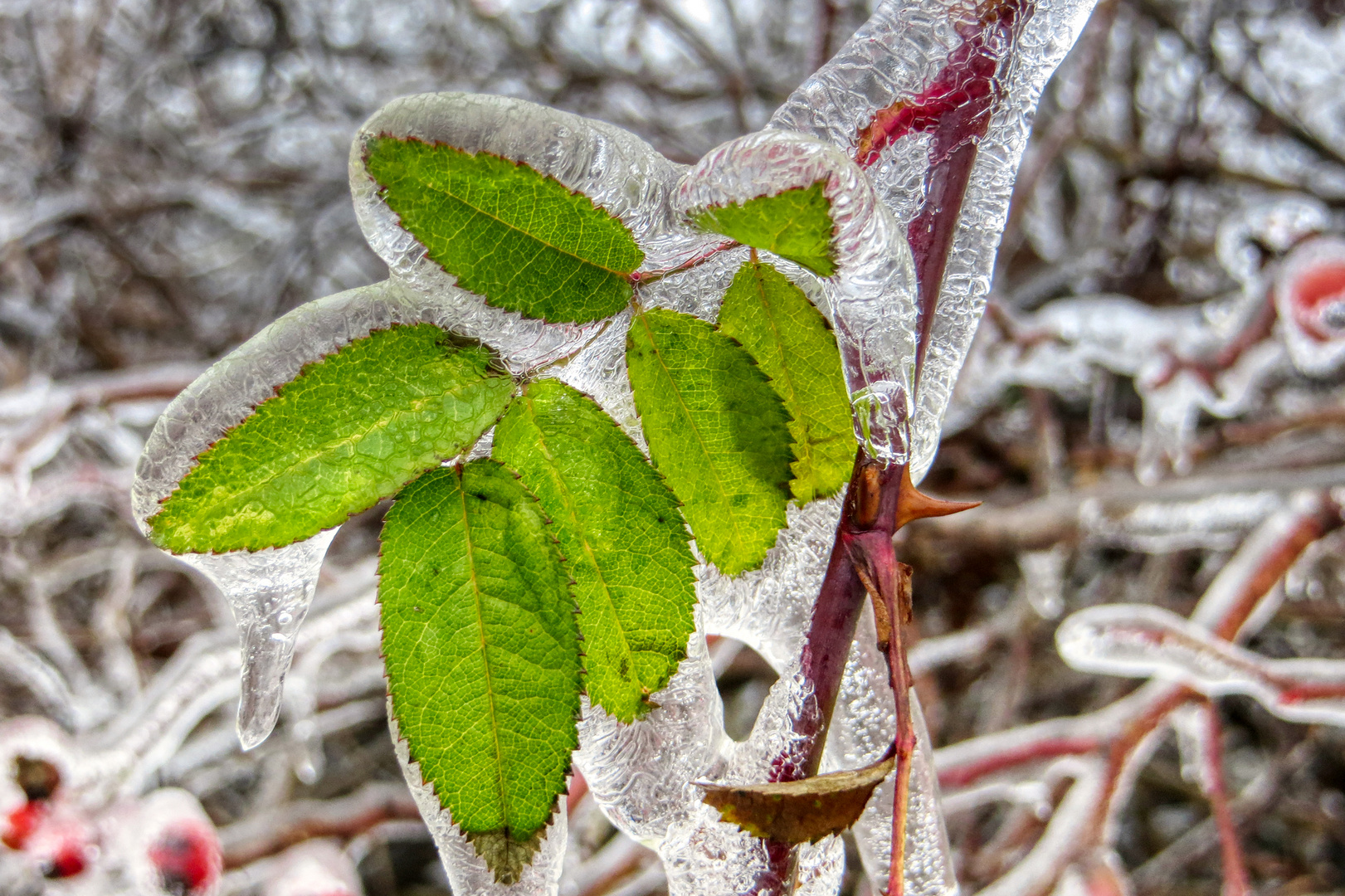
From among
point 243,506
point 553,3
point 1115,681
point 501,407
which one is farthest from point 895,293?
point 553,3

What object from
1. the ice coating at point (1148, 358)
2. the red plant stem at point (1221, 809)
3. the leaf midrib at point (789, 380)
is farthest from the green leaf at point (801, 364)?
the ice coating at point (1148, 358)

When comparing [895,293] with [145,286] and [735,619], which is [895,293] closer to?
[735,619]

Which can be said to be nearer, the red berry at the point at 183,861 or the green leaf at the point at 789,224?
the green leaf at the point at 789,224

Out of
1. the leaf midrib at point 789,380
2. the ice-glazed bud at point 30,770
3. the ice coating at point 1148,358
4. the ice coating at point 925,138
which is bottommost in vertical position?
the ice-glazed bud at point 30,770

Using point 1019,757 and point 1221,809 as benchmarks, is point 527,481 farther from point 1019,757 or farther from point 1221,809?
point 1221,809

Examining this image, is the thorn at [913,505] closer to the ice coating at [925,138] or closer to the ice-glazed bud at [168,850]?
the ice coating at [925,138]

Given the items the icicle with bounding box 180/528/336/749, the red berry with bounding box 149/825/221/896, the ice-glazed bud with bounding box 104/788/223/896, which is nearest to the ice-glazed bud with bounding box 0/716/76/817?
the ice-glazed bud with bounding box 104/788/223/896

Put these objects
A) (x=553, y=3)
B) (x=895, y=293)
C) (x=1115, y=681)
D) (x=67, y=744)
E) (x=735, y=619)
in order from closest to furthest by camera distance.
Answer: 1. (x=895, y=293)
2. (x=735, y=619)
3. (x=67, y=744)
4. (x=1115, y=681)
5. (x=553, y=3)
